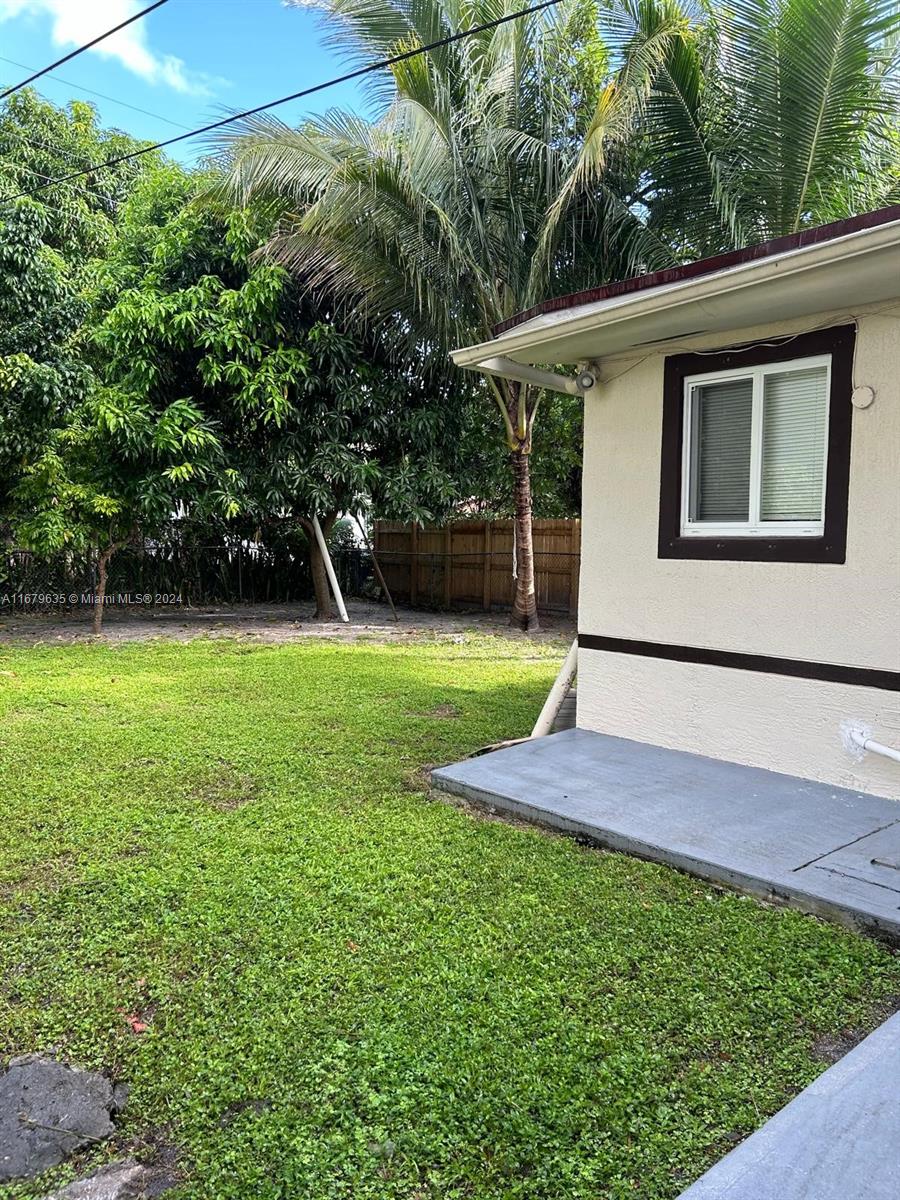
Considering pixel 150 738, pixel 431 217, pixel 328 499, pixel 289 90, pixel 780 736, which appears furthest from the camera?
pixel 328 499

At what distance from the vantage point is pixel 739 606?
445cm

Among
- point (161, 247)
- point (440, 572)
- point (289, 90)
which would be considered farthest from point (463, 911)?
point (440, 572)

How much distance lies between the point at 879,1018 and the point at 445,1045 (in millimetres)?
1283

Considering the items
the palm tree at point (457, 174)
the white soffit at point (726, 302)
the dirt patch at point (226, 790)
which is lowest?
the dirt patch at point (226, 790)

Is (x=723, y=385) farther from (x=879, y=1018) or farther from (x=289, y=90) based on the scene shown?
(x=289, y=90)

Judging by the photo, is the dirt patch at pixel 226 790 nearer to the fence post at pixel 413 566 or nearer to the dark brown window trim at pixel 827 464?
the dark brown window trim at pixel 827 464

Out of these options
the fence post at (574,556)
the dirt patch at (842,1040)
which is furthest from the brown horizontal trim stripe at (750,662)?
the fence post at (574,556)

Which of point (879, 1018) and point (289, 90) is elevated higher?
point (289, 90)

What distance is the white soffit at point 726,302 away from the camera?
3.34 meters

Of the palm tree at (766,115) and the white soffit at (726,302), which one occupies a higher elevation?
the palm tree at (766,115)

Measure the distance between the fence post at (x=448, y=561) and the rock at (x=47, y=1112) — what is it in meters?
12.6

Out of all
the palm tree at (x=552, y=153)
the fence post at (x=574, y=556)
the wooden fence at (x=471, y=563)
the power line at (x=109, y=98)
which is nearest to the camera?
the palm tree at (x=552, y=153)

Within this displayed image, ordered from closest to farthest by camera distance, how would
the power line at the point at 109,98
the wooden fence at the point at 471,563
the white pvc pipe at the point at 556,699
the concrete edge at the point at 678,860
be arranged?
the concrete edge at the point at 678,860 < the white pvc pipe at the point at 556,699 < the wooden fence at the point at 471,563 < the power line at the point at 109,98

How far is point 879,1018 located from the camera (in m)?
2.41
